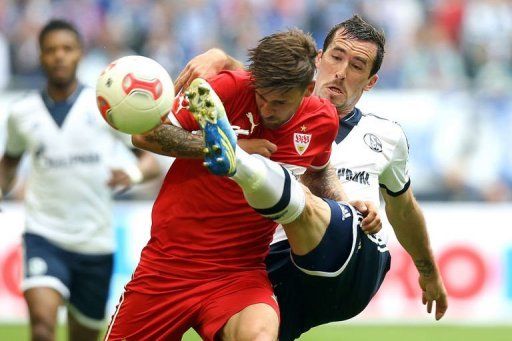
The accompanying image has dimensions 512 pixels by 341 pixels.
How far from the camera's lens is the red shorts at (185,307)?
573 centimetres

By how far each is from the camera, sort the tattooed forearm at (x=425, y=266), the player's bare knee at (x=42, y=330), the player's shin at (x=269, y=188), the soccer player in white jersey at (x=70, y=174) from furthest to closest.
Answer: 1. the soccer player in white jersey at (x=70, y=174)
2. the player's bare knee at (x=42, y=330)
3. the tattooed forearm at (x=425, y=266)
4. the player's shin at (x=269, y=188)

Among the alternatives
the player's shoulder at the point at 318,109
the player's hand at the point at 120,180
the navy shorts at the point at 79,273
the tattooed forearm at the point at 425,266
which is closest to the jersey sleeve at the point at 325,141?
the player's shoulder at the point at 318,109

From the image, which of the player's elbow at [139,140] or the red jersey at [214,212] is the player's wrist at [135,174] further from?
the player's elbow at [139,140]

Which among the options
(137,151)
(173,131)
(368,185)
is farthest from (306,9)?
(173,131)

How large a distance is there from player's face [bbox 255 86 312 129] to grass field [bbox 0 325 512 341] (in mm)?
5632

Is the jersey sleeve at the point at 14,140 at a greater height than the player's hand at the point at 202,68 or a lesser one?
lesser

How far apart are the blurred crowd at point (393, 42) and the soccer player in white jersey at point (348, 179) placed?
21.9ft

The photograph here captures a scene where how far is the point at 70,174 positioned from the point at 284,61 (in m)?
3.41

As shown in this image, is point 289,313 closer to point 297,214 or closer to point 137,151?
point 297,214

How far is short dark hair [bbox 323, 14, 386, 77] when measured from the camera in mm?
6539

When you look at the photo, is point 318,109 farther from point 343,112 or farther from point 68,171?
point 68,171

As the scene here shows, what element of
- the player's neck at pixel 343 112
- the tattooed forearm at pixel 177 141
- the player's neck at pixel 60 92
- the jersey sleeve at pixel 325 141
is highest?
the tattooed forearm at pixel 177 141

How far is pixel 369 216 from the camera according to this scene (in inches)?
235

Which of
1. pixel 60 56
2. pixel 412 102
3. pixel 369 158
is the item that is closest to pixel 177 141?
pixel 369 158
